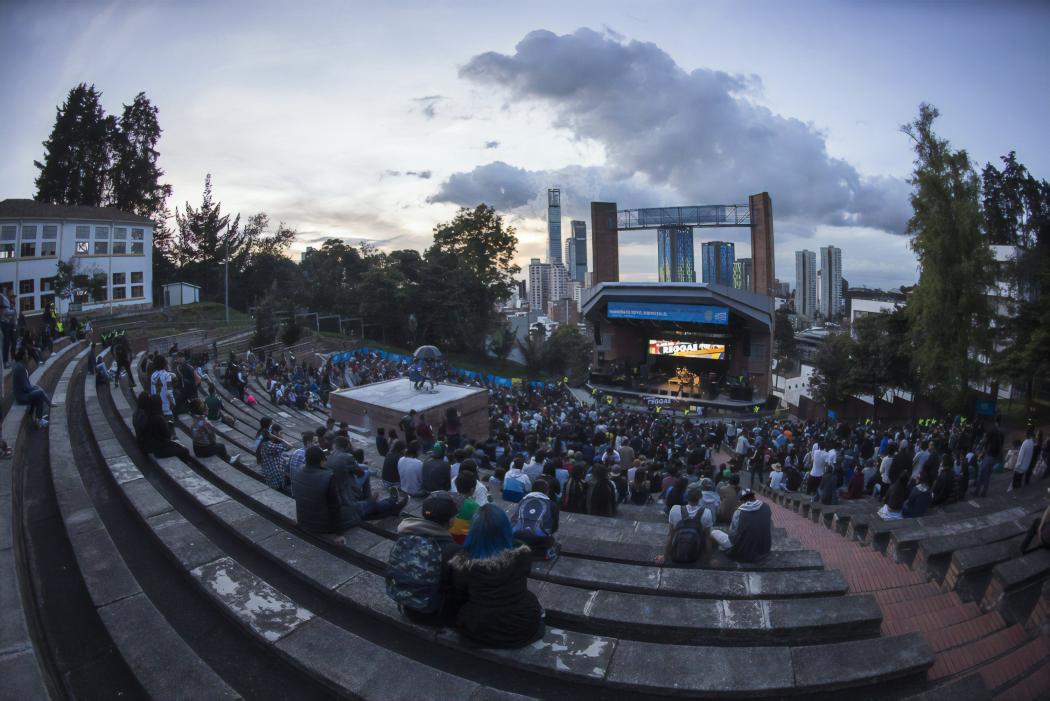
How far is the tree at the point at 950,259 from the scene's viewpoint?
15.7 m

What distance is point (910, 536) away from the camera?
591 centimetres

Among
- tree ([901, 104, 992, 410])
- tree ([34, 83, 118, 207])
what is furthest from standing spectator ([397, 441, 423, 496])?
tree ([34, 83, 118, 207])

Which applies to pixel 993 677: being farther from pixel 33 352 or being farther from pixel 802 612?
pixel 33 352

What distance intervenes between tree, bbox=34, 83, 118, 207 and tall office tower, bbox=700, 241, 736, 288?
43.5m

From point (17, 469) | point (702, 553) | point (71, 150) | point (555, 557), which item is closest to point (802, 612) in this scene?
point (702, 553)

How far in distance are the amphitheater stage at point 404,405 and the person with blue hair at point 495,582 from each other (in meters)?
11.3

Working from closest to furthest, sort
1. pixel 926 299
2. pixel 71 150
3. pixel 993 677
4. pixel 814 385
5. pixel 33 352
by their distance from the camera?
1. pixel 993 677
2. pixel 33 352
3. pixel 926 299
4. pixel 814 385
5. pixel 71 150

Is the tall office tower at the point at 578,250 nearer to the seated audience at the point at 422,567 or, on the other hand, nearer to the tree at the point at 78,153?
the tree at the point at 78,153

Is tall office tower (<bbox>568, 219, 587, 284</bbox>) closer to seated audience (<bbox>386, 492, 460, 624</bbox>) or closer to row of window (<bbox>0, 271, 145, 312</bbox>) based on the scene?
row of window (<bbox>0, 271, 145, 312</bbox>)

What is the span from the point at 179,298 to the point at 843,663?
4247cm

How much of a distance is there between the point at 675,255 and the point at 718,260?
15.5 ft

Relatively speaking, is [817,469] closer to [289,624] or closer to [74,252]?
[289,624]

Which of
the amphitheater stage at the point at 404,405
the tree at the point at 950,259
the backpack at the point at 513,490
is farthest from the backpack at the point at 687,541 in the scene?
the tree at the point at 950,259

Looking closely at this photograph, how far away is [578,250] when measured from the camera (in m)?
191
